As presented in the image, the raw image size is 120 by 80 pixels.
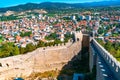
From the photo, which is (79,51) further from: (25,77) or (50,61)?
(25,77)

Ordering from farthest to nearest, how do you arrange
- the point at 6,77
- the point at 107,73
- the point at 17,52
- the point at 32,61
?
the point at 17,52, the point at 32,61, the point at 6,77, the point at 107,73

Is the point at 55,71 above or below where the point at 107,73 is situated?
below

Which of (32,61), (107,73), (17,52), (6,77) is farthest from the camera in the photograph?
(17,52)

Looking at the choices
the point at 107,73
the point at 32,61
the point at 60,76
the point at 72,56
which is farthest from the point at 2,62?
the point at 107,73

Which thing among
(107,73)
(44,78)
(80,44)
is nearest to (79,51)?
(80,44)

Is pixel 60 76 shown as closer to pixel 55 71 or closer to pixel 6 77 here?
pixel 55 71

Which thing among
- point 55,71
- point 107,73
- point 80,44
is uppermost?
point 107,73

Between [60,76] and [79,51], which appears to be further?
[79,51]
